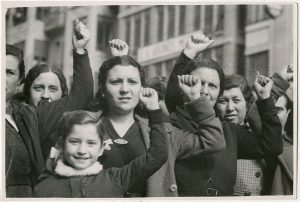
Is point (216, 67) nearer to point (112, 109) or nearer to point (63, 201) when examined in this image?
point (112, 109)

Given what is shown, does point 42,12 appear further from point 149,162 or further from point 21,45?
point 149,162

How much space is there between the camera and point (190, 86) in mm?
3822

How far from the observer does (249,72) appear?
13.2 feet

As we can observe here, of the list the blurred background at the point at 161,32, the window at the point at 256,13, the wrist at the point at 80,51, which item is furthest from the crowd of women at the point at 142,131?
the window at the point at 256,13

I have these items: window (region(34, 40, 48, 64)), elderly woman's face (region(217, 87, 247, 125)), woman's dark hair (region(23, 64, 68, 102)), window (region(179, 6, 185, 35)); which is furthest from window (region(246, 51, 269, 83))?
window (region(34, 40, 48, 64))

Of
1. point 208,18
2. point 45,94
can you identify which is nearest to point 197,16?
point 208,18

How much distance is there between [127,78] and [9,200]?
102cm

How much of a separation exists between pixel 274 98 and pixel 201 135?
1.85ft

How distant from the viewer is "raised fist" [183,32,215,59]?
393cm

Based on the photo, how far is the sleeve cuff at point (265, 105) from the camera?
12.7 feet

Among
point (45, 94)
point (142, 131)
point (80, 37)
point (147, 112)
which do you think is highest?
point (80, 37)

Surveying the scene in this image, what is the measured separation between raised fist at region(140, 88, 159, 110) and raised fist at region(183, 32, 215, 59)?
0.34 metres

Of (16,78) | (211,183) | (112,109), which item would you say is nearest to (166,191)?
(211,183)

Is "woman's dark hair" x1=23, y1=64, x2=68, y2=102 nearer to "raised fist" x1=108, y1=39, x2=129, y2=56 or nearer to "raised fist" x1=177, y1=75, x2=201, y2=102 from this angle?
"raised fist" x1=108, y1=39, x2=129, y2=56
